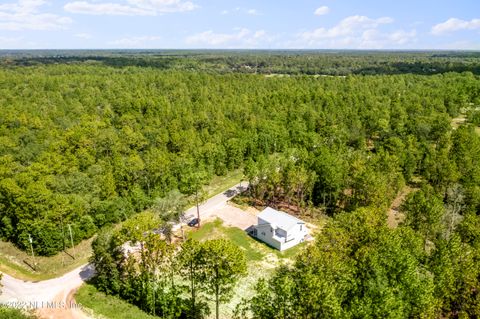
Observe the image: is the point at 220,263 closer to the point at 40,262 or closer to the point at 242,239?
the point at 242,239

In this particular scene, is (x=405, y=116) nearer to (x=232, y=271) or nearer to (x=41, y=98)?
(x=232, y=271)

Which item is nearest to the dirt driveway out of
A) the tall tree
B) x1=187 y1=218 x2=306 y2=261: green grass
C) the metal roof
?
x1=187 y1=218 x2=306 y2=261: green grass

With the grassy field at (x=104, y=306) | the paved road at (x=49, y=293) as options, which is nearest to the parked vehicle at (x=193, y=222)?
the paved road at (x=49, y=293)

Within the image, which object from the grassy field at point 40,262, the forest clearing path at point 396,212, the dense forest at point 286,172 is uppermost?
the dense forest at point 286,172

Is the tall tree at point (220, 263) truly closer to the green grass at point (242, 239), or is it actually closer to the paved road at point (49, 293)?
the paved road at point (49, 293)

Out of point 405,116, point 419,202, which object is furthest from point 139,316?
point 405,116

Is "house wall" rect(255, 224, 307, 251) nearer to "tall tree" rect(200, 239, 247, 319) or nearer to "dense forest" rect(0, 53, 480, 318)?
"dense forest" rect(0, 53, 480, 318)
